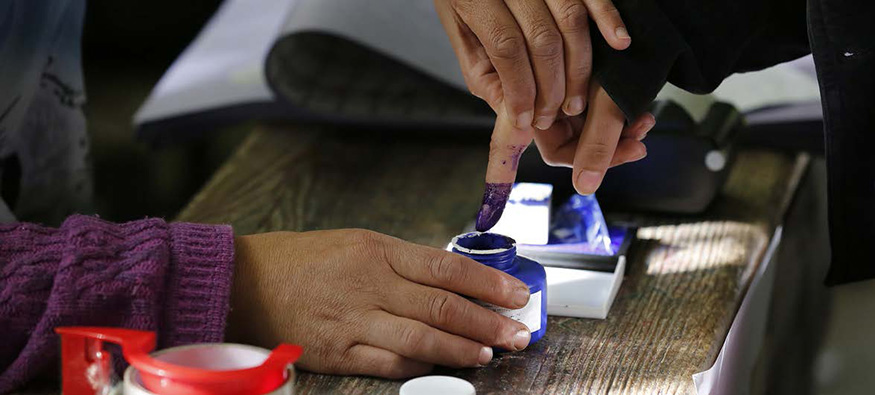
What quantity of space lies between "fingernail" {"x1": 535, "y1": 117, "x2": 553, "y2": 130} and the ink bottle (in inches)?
6.2

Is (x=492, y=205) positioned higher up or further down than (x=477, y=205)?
higher up

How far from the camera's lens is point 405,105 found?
157 centimetres

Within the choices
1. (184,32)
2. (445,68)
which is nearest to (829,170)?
(445,68)

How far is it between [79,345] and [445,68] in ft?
3.16

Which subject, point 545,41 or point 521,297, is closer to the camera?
point 521,297

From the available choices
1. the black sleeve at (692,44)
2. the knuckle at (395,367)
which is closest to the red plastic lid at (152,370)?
the knuckle at (395,367)

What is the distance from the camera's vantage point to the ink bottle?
85 centimetres

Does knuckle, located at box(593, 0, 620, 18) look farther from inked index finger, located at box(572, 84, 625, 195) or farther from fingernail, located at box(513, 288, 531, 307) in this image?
fingernail, located at box(513, 288, 531, 307)

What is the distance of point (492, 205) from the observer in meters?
0.96

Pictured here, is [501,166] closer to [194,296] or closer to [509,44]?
[509,44]

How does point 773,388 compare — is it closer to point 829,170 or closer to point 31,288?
point 829,170

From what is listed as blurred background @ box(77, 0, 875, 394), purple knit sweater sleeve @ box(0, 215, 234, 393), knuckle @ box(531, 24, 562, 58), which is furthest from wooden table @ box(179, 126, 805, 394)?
blurred background @ box(77, 0, 875, 394)

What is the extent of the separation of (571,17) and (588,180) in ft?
0.54

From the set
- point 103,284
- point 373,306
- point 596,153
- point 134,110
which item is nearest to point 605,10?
point 596,153
